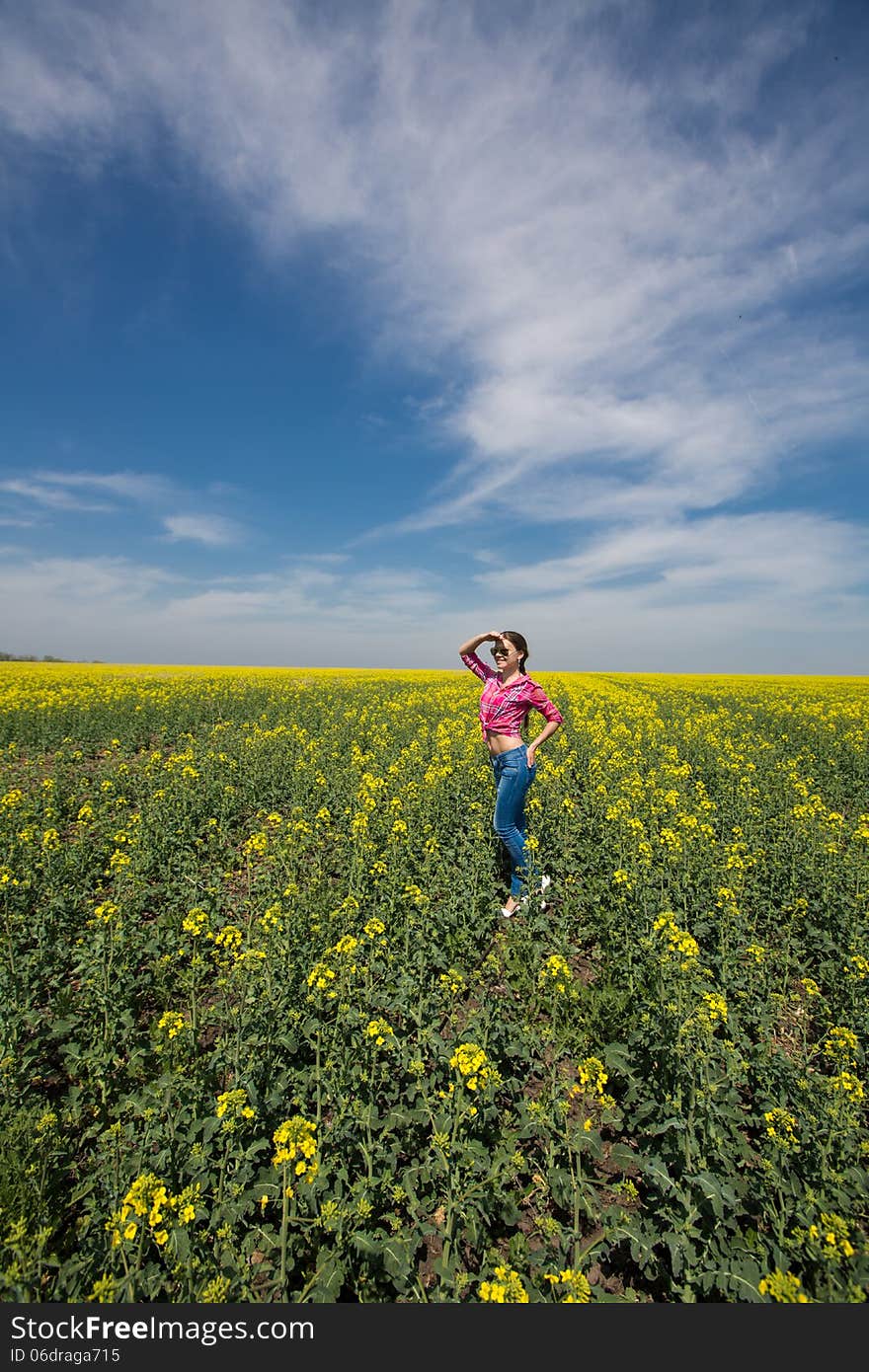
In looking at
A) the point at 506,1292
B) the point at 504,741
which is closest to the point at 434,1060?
the point at 506,1292

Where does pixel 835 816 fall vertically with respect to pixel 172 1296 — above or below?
above

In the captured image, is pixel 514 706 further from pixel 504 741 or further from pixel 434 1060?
pixel 434 1060

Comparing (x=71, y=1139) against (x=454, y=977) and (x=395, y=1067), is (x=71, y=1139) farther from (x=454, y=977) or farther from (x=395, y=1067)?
(x=454, y=977)

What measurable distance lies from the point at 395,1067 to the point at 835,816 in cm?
683

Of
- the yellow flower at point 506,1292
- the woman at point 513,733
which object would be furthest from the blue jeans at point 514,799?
the yellow flower at point 506,1292

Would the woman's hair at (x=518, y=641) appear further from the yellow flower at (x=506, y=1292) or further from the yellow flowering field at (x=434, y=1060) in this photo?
the yellow flower at (x=506, y=1292)

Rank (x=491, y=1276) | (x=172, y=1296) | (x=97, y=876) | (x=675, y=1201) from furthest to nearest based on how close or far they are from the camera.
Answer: (x=97, y=876) → (x=675, y=1201) → (x=491, y=1276) → (x=172, y=1296)

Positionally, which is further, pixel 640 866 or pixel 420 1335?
pixel 640 866

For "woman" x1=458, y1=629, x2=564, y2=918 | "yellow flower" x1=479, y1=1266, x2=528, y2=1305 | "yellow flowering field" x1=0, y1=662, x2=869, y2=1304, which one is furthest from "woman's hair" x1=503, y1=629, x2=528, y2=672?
"yellow flower" x1=479, y1=1266, x2=528, y2=1305

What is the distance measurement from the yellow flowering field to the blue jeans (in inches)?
13.7

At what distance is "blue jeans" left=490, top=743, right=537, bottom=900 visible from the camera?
562cm

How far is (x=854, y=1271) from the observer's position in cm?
209

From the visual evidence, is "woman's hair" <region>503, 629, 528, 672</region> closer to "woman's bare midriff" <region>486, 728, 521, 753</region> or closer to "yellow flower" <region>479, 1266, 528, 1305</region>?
"woman's bare midriff" <region>486, 728, 521, 753</region>

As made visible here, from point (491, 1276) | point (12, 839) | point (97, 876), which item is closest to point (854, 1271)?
point (491, 1276)
